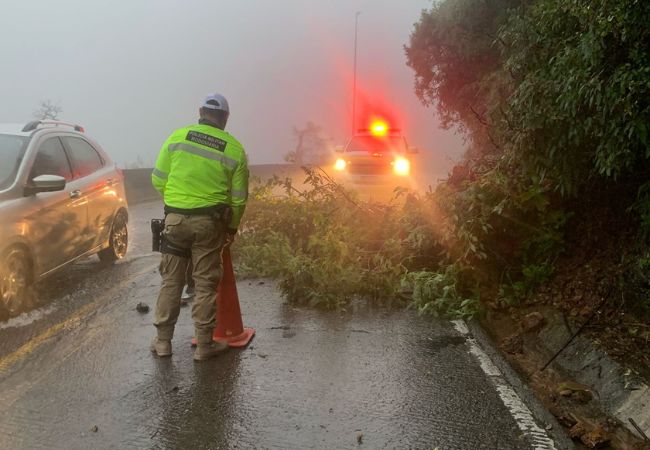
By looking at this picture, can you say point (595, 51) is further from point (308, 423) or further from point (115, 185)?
point (115, 185)

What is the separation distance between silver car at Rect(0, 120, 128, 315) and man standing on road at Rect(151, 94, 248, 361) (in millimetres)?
1792

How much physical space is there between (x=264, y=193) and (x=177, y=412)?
5110 mm

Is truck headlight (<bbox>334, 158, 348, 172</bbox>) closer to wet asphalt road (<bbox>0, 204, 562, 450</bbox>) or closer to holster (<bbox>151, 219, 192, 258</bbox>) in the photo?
wet asphalt road (<bbox>0, 204, 562, 450</bbox>)

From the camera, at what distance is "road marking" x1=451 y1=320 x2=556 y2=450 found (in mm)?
3240

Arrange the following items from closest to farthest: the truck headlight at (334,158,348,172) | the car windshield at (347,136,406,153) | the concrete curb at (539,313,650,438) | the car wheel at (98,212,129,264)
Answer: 1. the concrete curb at (539,313,650,438)
2. the car wheel at (98,212,129,264)
3. the truck headlight at (334,158,348,172)
4. the car windshield at (347,136,406,153)

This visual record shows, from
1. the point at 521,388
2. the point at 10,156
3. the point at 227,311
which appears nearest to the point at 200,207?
the point at 227,311

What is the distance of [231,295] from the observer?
473cm

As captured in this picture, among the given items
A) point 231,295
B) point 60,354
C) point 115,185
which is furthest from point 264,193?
point 60,354

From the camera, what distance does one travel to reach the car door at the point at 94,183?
6797 millimetres

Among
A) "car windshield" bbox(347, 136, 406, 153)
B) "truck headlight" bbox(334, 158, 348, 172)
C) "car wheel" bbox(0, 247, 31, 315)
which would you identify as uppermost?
"car windshield" bbox(347, 136, 406, 153)

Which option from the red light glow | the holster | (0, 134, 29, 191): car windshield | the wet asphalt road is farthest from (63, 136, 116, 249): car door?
the red light glow

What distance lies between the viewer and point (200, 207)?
428 centimetres

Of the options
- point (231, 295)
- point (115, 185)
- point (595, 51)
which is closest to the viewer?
point (595, 51)

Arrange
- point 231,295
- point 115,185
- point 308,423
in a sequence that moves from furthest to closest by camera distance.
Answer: point 115,185 < point 231,295 < point 308,423
